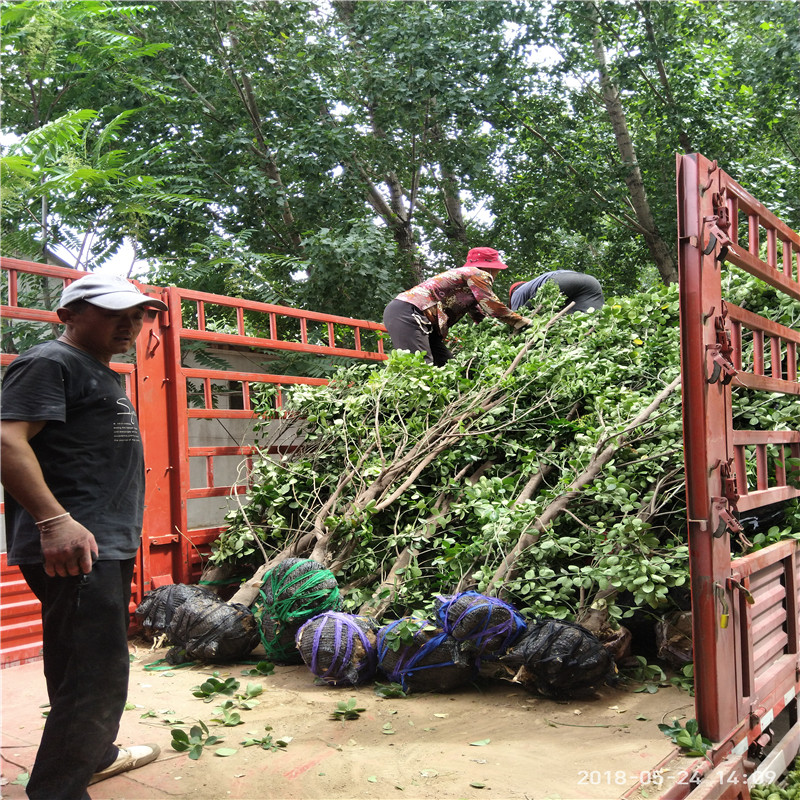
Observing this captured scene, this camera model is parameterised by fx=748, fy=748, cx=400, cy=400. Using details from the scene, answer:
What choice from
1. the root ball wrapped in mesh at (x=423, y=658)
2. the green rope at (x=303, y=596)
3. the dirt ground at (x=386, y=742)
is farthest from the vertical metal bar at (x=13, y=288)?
the root ball wrapped in mesh at (x=423, y=658)

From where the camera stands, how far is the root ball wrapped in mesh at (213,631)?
3.88 meters

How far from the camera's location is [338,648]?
3.49 meters

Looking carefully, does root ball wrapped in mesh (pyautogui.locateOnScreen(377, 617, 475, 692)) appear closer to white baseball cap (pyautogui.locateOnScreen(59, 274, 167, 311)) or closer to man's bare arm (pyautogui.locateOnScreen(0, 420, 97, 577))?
man's bare arm (pyautogui.locateOnScreen(0, 420, 97, 577))

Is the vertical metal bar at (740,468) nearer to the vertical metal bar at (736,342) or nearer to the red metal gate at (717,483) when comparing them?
the red metal gate at (717,483)

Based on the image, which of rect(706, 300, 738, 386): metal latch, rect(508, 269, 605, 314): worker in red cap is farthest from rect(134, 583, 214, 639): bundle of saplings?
rect(508, 269, 605, 314): worker in red cap

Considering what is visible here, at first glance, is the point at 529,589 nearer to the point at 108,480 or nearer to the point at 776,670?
the point at 776,670

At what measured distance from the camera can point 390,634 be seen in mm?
3467

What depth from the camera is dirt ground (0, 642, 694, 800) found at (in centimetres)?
244

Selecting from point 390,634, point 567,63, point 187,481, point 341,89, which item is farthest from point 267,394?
point 567,63

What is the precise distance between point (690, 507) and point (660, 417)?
5.77 ft

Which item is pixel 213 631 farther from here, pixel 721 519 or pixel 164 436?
pixel 721 519

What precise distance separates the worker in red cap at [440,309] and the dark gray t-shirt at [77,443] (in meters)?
4.06

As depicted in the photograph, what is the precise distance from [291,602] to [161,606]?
0.85 m

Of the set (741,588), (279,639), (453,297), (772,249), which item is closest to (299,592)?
(279,639)
